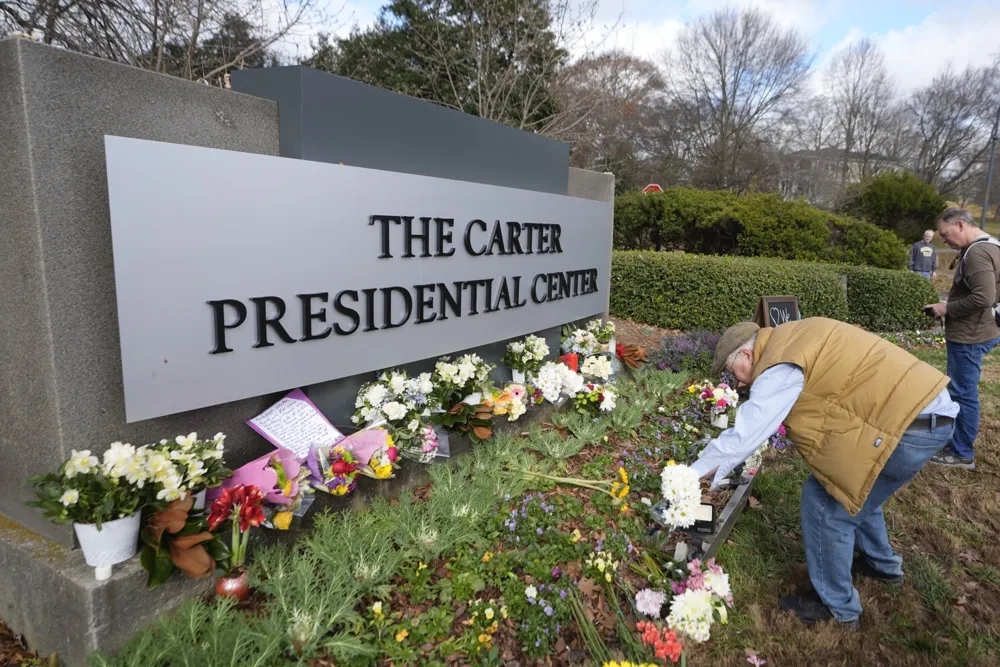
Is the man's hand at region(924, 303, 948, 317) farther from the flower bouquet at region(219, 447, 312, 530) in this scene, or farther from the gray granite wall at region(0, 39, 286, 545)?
the gray granite wall at region(0, 39, 286, 545)

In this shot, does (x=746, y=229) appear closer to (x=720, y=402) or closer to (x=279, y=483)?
(x=720, y=402)

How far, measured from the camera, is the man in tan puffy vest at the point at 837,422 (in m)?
2.26

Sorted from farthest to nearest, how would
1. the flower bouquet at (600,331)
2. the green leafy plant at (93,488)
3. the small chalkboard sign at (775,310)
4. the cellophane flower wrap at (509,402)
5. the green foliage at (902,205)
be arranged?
the green foliage at (902,205) < the flower bouquet at (600,331) < the small chalkboard sign at (775,310) < the cellophane flower wrap at (509,402) < the green leafy plant at (93,488)

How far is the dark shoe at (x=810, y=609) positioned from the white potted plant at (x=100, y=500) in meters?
2.63

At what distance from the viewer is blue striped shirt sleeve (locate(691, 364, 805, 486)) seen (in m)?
2.26

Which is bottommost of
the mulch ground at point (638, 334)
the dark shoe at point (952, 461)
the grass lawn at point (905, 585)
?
the grass lawn at point (905, 585)

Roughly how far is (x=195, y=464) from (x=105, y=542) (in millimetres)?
364

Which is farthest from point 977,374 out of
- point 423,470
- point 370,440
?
point 370,440

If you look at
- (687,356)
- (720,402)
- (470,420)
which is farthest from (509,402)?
(687,356)

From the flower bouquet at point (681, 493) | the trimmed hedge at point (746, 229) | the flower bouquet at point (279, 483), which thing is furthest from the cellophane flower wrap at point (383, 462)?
the trimmed hedge at point (746, 229)

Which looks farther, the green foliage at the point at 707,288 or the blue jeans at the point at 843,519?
the green foliage at the point at 707,288

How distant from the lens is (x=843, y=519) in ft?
7.97

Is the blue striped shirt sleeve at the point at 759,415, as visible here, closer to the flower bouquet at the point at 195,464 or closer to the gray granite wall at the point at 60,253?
the flower bouquet at the point at 195,464

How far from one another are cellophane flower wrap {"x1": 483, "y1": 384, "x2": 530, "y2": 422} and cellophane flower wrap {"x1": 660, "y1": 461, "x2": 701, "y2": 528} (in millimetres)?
1542
